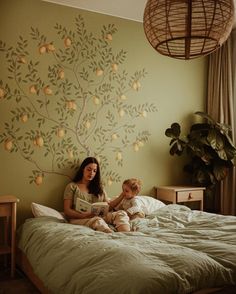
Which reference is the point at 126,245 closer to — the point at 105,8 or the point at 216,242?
the point at 216,242

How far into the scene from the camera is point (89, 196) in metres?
3.33

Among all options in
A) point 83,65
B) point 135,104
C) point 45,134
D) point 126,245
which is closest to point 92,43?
point 83,65

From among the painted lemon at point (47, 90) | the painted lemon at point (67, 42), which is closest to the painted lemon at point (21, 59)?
the painted lemon at point (47, 90)

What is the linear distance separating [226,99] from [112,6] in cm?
177

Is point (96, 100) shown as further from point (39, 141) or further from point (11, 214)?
point (11, 214)

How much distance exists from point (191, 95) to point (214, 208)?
1456 mm

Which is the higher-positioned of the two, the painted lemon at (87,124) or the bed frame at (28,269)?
the painted lemon at (87,124)

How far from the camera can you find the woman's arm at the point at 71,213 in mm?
3006

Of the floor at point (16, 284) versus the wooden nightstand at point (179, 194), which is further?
the wooden nightstand at point (179, 194)

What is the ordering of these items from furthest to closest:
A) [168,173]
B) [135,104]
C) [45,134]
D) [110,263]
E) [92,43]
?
[168,173]
[135,104]
[92,43]
[45,134]
[110,263]

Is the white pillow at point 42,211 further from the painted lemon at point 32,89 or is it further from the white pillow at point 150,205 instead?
the painted lemon at point 32,89

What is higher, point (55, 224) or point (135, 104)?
point (135, 104)

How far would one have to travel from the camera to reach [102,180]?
3.70 metres

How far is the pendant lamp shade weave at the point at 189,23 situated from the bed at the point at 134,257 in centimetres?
117
